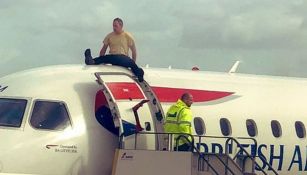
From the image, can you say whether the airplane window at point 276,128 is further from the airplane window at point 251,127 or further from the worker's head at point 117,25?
the worker's head at point 117,25

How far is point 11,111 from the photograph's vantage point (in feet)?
55.2

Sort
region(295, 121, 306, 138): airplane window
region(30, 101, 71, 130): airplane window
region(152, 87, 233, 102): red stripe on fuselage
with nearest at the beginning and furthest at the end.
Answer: region(30, 101, 71, 130): airplane window < region(152, 87, 233, 102): red stripe on fuselage < region(295, 121, 306, 138): airplane window

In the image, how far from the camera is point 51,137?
1645 cm

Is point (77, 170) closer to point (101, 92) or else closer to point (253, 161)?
point (101, 92)

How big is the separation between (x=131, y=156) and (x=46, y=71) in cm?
348

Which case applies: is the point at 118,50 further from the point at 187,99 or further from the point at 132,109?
the point at 187,99

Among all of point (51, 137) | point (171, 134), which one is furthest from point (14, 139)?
point (171, 134)

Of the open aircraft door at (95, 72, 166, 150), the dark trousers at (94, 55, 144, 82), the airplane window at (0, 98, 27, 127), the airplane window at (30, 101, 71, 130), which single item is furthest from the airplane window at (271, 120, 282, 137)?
the airplane window at (0, 98, 27, 127)

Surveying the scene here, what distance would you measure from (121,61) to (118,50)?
0.79 meters

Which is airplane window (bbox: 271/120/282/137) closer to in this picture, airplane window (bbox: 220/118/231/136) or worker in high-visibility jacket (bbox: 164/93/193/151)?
airplane window (bbox: 220/118/231/136)

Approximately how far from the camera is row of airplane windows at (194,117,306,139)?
18.8 metres

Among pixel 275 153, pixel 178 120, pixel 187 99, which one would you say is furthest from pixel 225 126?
pixel 178 120

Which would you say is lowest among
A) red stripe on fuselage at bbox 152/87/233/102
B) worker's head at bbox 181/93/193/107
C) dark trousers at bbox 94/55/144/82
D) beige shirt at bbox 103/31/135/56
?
worker's head at bbox 181/93/193/107

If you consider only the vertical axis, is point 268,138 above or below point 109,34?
below
